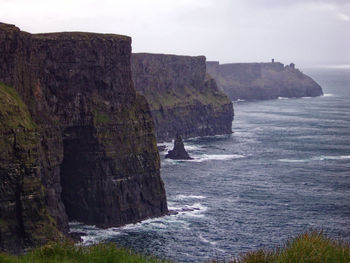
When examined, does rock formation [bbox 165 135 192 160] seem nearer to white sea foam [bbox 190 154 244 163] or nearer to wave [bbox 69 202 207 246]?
white sea foam [bbox 190 154 244 163]

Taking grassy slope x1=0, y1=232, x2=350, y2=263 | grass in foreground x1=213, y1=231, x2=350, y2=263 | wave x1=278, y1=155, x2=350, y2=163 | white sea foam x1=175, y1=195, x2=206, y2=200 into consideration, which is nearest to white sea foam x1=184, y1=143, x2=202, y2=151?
wave x1=278, y1=155, x2=350, y2=163

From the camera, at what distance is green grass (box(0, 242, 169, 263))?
33.2 m

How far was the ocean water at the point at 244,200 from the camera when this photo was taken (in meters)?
74.9

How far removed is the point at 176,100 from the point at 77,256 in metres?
154

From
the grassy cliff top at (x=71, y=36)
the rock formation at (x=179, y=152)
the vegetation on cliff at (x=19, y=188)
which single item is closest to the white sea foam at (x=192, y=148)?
the rock formation at (x=179, y=152)

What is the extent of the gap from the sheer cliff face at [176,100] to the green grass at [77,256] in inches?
5434

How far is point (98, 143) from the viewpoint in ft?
278

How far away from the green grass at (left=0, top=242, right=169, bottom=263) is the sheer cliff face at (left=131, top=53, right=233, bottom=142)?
453 feet

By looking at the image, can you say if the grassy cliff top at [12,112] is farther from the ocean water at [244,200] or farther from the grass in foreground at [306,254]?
the grass in foreground at [306,254]

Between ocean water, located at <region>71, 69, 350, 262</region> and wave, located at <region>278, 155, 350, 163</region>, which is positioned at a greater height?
wave, located at <region>278, 155, 350, 163</region>

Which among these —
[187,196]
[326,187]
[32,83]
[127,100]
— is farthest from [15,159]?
[326,187]

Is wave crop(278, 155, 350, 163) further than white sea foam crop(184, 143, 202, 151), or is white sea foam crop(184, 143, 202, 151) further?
white sea foam crop(184, 143, 202, 151)

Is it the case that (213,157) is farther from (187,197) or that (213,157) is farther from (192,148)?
(187,197)

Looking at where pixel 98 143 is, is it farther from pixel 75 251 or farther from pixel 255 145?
pixel 255 145
